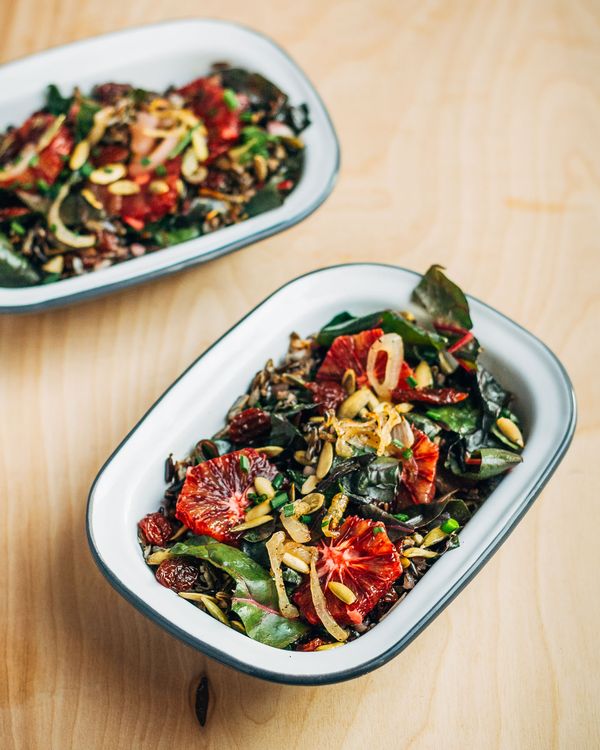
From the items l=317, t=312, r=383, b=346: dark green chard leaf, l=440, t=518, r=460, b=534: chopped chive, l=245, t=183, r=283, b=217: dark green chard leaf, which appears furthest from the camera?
l=245, t=183, r=283, b=217: dark green chard leaf

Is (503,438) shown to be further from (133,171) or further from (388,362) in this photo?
(133,171)

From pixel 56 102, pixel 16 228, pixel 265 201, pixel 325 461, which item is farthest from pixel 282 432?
pixel 56 102

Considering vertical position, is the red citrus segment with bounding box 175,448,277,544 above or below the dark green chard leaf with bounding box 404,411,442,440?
below

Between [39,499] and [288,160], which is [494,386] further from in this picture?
[39,499]

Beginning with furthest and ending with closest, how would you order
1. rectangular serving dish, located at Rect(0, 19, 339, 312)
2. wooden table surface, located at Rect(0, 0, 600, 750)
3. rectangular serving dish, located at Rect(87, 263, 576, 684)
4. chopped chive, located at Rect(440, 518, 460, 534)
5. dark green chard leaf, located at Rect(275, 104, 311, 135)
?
dark green chard leaf, located at Rect(275, 104, 311, 135) < rectangular serving dish, located at Rect(0, 19, 339, 312) < wooden table surface, located at Rect(0, 0, 600, 750) < chopped chive, located at Rect(440, 518, 460, 534) < rectangular serving dish, located at Rect(87, 263, 576, 684)

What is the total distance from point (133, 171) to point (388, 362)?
77 centimetres

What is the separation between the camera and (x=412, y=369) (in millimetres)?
1410

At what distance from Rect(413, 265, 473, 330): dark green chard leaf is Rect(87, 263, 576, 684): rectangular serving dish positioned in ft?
0.08

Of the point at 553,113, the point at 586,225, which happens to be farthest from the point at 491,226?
the point at 553,113

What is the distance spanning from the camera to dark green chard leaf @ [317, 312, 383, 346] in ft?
4.62

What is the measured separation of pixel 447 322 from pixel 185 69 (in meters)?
1.02

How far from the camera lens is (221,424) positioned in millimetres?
1399

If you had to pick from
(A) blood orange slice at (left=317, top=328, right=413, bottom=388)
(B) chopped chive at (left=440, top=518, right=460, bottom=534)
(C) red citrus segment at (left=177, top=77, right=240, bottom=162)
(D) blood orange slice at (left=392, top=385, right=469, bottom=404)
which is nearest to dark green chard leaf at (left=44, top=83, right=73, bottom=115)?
(C) red citrus segment at (left=177, top=77, right=240, bottom=162)

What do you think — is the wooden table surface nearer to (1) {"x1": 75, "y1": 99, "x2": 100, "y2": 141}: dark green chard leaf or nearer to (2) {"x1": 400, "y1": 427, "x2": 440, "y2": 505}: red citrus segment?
(2) {"x1": 400, "y1": 427, "x2": 440, "y2": 505}: red citrus segment
